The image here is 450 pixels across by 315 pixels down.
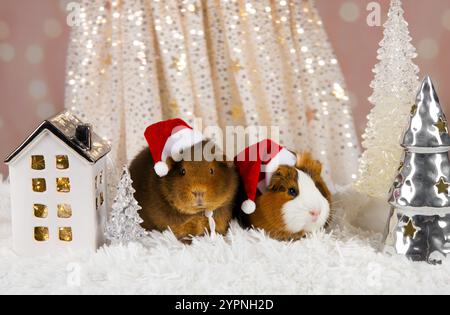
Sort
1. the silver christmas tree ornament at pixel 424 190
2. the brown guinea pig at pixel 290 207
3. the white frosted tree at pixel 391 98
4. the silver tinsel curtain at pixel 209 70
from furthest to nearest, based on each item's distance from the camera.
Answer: the silver tinsel curtain at pixel 209 70, the white frosted tree at pixel 391 98, the brown guinea pig at pixel 290 207, the silver christmas tree ornament at pixel 424 190

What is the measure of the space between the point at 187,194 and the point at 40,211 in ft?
1.09

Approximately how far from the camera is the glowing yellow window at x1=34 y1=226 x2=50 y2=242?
1295 mm

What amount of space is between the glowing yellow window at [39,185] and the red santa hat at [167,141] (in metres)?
0.25

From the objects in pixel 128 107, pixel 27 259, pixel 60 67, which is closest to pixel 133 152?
pixel 128 107

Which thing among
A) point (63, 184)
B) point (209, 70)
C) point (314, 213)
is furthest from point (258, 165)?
point (209, 70)

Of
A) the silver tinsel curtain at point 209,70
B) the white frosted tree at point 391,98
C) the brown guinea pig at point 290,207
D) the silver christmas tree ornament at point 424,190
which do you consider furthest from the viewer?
the silver tinsel curtain at point 209,70

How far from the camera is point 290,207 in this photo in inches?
52.9

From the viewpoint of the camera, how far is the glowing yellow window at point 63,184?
1272mm

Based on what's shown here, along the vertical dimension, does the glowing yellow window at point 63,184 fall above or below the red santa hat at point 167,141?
below

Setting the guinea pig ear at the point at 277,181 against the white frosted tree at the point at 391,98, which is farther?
the white frosted tree at the point at 391,98

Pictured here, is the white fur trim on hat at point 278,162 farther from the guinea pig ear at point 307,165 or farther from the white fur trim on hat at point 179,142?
the white fur trim on hat at point 179,142

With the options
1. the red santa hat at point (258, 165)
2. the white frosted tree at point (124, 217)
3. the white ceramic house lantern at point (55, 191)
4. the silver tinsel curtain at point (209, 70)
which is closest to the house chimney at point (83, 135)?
the white ceramic house lantern at point (55, 191)

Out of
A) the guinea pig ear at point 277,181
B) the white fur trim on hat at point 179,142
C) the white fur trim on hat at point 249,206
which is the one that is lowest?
the white fur trim on hat at point 249,206

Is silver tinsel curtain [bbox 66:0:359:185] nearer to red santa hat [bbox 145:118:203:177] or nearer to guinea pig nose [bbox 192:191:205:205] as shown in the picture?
red santa hat [bbox 145:118:203:177]
